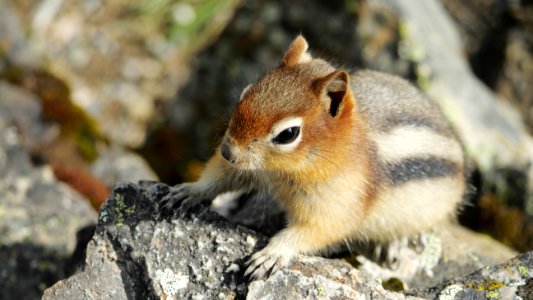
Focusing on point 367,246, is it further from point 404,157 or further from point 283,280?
point 283,280

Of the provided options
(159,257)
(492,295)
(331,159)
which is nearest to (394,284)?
(492,295)

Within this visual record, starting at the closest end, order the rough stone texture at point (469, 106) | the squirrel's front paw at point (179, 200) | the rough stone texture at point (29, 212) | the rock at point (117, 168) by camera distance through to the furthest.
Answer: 1. the squirrel's front paw at point (179, 200)
2. the rough stone texture at point (29, 212)
3. the rock at point (117, 168)
4. the rough stone texture at point (469, 106)

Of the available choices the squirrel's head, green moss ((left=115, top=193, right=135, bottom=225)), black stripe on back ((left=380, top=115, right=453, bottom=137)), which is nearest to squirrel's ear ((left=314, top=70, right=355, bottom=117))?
the squirrel's head

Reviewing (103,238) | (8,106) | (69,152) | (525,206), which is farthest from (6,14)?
(525,206)

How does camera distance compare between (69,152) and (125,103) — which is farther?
(125,103)

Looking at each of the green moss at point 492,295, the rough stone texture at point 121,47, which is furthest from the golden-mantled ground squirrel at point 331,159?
the rough stone texture at point 121,47

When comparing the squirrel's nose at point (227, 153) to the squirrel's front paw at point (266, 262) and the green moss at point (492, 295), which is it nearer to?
the squirrel's front paw at point (266, 262)

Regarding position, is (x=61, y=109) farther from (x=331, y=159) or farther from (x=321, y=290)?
(x=321, y=290)
